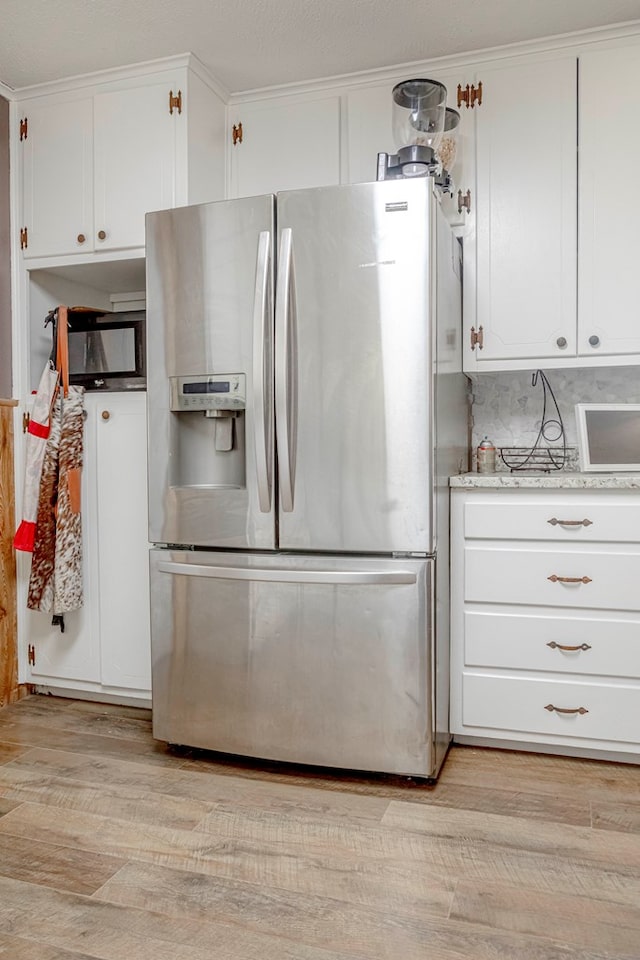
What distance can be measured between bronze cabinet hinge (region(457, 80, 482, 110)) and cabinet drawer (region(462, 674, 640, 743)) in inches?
80.2

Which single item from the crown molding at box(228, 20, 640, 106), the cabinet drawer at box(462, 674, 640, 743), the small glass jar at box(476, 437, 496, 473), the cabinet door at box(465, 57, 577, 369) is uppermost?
the crown molding at box(228, 20, 640, 106)

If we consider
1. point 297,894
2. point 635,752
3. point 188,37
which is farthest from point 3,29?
point 635,752

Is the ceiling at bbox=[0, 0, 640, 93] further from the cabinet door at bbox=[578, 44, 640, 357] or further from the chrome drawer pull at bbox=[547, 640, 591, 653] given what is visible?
the chrome drawer pull at bbox=[547, 640, 591, 653]

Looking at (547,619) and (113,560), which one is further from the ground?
(113,560)

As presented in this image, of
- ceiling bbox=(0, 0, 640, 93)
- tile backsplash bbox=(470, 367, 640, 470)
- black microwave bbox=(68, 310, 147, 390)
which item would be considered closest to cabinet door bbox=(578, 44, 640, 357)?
ceiling bbox=(0, 0, 640, 93)

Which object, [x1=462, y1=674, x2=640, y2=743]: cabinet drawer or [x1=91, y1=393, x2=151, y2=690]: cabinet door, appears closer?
[x1=462, y1=674, x2=640, y2=743]: cabinet drawer

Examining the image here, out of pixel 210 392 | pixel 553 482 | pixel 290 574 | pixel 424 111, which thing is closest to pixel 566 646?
pixel 553 482

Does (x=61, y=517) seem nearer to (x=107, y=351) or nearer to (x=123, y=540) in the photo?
(x=123, y=540)

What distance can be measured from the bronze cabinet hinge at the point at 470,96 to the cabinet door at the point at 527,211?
0.02 meters

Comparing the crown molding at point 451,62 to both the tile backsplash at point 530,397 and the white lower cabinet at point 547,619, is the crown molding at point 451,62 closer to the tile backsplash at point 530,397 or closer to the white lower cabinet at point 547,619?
the tile backsplash at point 530,397

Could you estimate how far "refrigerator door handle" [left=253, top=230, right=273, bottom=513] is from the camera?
2270 millimetres

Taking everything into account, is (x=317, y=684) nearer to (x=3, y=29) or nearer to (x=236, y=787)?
(x=236, y=787)

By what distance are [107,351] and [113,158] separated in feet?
2.42

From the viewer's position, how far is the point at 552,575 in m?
2.42
